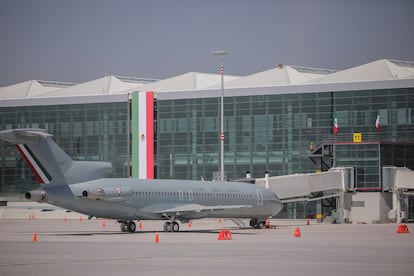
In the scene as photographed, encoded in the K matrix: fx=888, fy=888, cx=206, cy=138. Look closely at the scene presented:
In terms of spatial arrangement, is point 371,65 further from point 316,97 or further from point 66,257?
point 66,257

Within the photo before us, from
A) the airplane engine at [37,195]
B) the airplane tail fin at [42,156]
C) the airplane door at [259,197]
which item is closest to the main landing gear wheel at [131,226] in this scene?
the airplane tail fin at [42,156]

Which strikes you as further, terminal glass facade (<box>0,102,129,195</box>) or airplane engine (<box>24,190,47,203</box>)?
terminal glass facade (<box>0,102,129,195</box>)

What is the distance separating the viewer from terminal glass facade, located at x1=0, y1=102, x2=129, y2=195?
112m

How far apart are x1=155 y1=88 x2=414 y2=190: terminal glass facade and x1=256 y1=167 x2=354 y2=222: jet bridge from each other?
15.4 metres

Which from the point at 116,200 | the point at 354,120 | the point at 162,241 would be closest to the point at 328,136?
the point at 354,120

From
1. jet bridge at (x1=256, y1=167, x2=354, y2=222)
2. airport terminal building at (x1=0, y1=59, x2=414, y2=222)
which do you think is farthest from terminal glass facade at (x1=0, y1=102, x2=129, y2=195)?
jet bridge at (x1=256, y1=167, x2=354, y2=222)

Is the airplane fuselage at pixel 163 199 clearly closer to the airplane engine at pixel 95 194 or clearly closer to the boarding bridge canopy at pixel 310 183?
the airplane engine at pixel 95 194

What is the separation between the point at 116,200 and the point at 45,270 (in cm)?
2956

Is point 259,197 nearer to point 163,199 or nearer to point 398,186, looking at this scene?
point 163,199

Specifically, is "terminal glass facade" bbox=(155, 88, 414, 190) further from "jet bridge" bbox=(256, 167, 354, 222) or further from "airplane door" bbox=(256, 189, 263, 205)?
"airplane door" bbox=(256, 189, 263, 205)

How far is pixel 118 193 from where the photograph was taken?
59.0m

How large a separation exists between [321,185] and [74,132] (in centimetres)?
4290

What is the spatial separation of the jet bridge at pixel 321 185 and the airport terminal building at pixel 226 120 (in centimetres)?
772

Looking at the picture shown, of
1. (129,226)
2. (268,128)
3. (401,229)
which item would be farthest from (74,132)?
(401,229)
